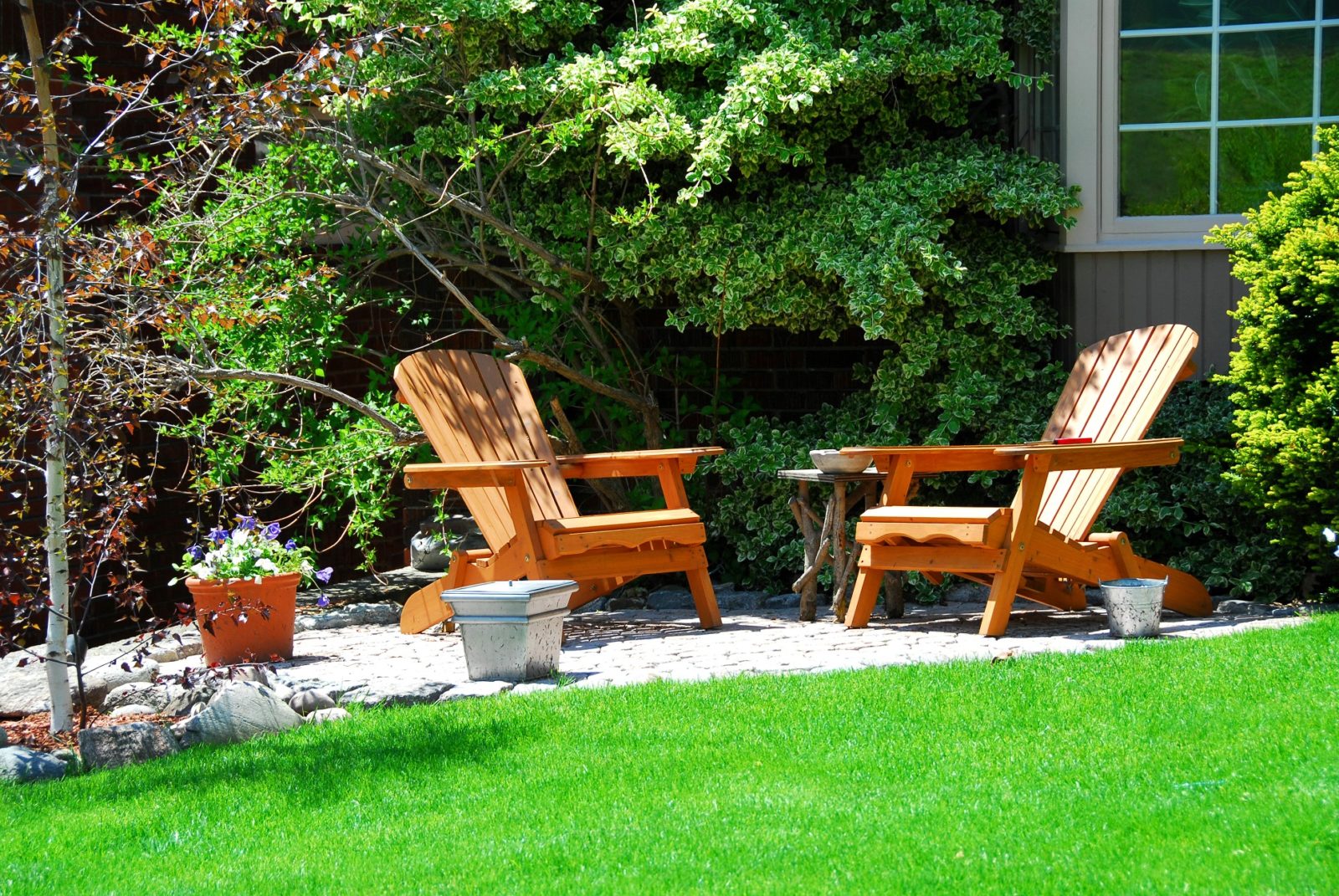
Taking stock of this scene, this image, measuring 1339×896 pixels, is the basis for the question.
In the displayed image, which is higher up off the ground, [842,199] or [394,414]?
[842,199]

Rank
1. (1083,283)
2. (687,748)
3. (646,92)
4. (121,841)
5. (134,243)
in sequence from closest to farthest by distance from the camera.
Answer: (121,841) < (687,748) < (134,243) < (646,92) < (1083,283)

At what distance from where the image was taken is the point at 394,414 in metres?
5.89

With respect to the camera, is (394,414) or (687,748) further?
(394,414)

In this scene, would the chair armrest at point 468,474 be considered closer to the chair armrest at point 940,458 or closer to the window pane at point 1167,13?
the chair armrest at point 940,458

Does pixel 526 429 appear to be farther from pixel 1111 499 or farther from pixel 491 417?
pixel 1111 499

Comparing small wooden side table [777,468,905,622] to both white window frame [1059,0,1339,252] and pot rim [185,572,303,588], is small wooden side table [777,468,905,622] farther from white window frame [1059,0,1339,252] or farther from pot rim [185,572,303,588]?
pot rim [185,572,303,588]

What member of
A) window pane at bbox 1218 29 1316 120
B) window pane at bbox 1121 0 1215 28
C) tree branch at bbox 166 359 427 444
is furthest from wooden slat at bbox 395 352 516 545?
window pane at bbox 1218 29 1316 120

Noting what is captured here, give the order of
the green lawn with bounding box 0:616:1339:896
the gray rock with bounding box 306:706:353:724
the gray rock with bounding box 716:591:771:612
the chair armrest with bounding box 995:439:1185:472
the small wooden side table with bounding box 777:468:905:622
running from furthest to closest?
the gray rock with bounding box 716:591:771:612 → the small wooden side table with bounding box 777:468:905:622 → the chair armrest with bounding box 995:439:1185:472 → the gray rock with bounding box 306:706:353:724 → the green lawn with bounding box 0:616:1339:896

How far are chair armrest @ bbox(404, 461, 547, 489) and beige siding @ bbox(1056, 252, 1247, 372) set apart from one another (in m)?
2.69

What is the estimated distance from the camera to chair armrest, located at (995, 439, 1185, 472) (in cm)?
472

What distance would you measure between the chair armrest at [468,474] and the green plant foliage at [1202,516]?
2.40 meters

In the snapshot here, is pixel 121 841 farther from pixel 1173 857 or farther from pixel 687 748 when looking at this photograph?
pixel 1173 857

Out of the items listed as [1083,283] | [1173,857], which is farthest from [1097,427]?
[1173,857]

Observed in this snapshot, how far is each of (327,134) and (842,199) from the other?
214 centimetres
